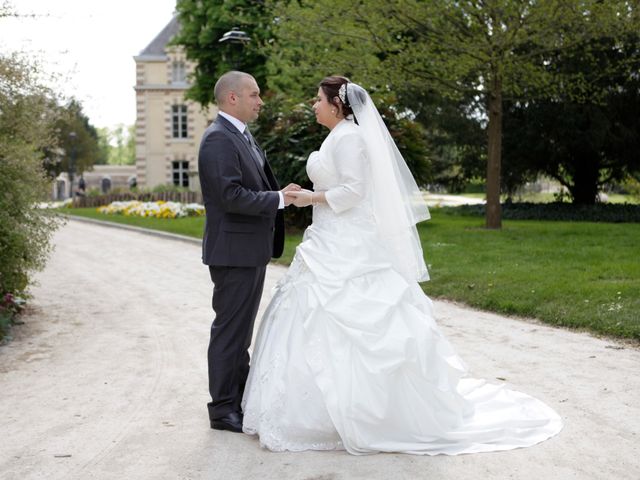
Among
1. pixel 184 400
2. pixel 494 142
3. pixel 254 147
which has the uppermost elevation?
pixel 494 142

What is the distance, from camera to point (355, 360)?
196 inches

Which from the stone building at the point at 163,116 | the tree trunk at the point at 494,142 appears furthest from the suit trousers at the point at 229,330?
the stone building at the point at 163,116

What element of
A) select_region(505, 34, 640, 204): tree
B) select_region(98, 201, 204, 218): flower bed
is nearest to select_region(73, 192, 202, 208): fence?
select_region(98, 201, 204, 218): flower bed

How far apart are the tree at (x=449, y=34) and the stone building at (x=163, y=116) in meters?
35.1

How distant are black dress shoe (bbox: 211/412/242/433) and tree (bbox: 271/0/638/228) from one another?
13628mm

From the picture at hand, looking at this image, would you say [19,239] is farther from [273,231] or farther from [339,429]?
[339,429]

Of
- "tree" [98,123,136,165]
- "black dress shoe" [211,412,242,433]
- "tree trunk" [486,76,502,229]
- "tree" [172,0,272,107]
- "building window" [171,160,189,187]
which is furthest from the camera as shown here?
"tree" [98,123,136,165]

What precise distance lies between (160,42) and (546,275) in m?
47.5

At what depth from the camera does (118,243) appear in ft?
67.9

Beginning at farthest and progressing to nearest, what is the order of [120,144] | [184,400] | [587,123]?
[120,144]
[587,123]
[184,400]

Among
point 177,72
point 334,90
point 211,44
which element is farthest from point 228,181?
point 177,72

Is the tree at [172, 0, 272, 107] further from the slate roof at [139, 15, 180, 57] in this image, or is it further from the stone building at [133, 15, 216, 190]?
the slate roof at [139, 15, 180, 57]

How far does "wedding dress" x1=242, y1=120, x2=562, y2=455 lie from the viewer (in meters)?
4.89

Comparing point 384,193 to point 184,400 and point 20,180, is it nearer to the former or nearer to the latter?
point 184,400
